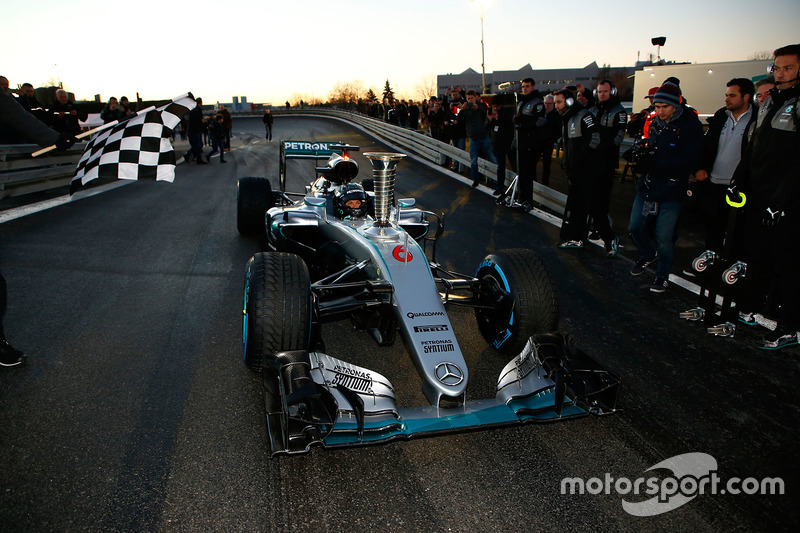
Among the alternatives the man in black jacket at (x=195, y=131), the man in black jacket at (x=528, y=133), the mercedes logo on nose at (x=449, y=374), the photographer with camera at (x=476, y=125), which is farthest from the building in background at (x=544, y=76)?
the mercedes logo on nose at (x=449, y=374)

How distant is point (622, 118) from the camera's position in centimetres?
620

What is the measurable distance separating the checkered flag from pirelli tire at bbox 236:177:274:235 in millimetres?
2498

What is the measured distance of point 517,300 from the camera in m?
3.56

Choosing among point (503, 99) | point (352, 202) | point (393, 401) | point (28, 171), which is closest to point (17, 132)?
point (352, 202)

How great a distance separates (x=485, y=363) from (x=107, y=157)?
3.46 meters

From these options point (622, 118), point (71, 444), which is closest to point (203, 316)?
point (71, 444)

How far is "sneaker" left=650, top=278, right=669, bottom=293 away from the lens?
516cm

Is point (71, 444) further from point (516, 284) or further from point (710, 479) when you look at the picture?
point (710, 479)

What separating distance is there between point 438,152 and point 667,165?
32.9 ft

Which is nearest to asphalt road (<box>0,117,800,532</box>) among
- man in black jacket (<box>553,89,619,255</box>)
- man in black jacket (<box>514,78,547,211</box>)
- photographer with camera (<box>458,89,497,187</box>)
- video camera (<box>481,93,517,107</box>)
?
man in black jacket (<box>553,89,619,255</box>)

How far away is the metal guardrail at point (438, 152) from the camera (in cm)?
866

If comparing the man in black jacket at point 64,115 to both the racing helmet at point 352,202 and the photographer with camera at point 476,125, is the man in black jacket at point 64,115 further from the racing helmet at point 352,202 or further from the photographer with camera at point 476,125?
the racing helmet at point 352,202
